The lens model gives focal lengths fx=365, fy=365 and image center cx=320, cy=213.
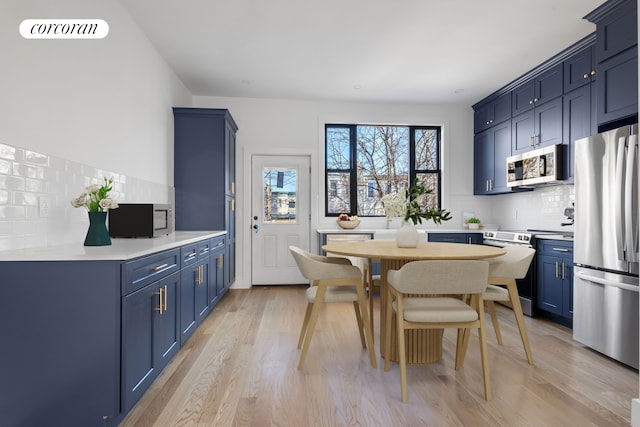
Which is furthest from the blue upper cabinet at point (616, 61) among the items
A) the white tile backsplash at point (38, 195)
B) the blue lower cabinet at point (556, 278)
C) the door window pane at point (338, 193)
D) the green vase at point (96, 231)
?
the white tile backsplash at point (38, 195)

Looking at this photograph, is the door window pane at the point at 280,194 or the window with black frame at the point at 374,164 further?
the window with black frame at the point at 374,164

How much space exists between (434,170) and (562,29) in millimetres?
2634

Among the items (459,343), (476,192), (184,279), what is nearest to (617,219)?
(459,343)

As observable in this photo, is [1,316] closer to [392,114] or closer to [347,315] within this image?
[347,315]

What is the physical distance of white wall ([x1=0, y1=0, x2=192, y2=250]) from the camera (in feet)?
6.18

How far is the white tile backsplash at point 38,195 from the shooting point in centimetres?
185

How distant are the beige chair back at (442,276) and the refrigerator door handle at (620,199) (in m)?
1.35

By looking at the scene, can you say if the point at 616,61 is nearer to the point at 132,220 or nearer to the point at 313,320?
the point at 313,320

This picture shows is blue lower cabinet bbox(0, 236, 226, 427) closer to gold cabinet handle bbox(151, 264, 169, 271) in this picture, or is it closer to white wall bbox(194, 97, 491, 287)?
gold cabinet handle bbox(151, 264, 169, 271)

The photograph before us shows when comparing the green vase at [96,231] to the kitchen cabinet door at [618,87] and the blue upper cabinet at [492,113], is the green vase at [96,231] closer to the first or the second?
the kitchen cabinet door at [618,87]

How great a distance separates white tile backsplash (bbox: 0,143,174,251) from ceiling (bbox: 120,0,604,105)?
5.17 ft

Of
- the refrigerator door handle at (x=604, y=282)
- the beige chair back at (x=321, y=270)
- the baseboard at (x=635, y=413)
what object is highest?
the beige chair back at (x=321, y=270)

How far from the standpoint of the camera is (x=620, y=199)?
2.64 meters

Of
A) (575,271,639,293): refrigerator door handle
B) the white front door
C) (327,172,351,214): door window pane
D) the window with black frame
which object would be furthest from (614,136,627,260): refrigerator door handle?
the white front door
